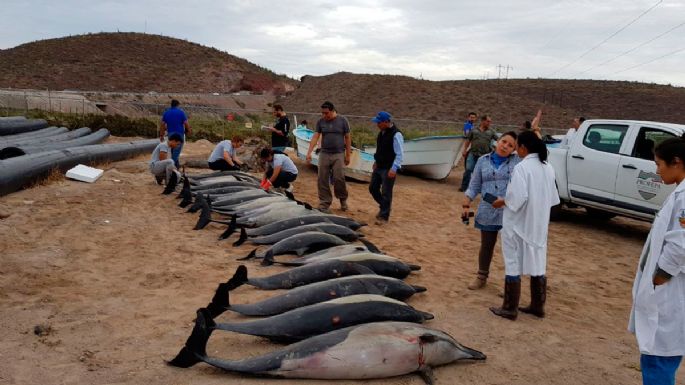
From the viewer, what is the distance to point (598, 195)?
10.2m

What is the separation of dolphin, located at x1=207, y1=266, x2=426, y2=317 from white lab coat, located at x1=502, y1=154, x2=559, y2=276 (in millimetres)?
1168

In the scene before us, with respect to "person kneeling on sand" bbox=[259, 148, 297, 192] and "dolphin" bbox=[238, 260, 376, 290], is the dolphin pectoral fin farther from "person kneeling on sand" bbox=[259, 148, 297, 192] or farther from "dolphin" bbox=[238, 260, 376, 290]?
"person kneeling on sand" bbox=[259, 148, 297, 192]

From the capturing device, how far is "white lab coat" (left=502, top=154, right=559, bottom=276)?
17.0ft

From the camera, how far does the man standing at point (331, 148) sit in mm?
9953

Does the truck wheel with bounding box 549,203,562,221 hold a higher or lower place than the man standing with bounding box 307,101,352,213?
lower

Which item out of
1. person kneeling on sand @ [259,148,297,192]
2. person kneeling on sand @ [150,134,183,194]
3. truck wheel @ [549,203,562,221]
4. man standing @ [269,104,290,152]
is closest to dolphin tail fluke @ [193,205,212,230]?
person kneeling on sand @ [259,148,297,192]

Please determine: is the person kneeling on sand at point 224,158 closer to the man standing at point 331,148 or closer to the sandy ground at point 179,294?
the sandy ground at point 179,294

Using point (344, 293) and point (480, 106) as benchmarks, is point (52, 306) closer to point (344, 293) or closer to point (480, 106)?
point (344, 293)

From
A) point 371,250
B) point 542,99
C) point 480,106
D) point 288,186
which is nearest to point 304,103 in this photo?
point 480,106

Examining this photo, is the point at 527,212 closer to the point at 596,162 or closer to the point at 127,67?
the point at 596,162

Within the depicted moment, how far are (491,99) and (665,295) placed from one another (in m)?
47.2

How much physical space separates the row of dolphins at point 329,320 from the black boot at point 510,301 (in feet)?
2.54

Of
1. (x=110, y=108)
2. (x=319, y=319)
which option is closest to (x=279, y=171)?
(x=319, y=319)

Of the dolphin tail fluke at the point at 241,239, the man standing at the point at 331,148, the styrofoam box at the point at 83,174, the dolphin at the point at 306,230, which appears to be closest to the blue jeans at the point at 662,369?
the dolphin at the point at 306,230
